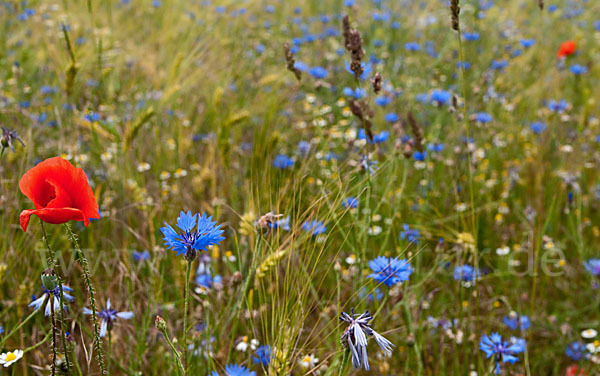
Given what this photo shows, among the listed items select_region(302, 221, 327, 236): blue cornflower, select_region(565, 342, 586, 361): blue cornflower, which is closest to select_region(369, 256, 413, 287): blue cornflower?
select_region(302, 221, 327, 236): blue cornflower

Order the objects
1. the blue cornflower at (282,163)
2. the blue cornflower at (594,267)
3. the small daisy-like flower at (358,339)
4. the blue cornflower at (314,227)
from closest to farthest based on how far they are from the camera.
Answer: the small daisy-like flower at (358,339)
the blue cornflower at (314,227)
the blue cornflower at (594,267)
the blue cornflower at (282,163)

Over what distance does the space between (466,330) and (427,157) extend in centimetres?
81

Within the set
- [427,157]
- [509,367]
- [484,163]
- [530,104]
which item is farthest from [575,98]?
[509,367]

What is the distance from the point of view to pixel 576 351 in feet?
5.24

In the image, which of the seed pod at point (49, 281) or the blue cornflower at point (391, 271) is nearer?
the seed pod at point (49, 281)

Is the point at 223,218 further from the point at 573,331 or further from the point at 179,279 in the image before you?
the point at 573,331

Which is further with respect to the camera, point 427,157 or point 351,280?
point 427,157

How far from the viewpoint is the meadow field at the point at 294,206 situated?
111 cm

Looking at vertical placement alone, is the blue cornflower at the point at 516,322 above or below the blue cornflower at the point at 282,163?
below

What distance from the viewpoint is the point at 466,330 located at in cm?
145

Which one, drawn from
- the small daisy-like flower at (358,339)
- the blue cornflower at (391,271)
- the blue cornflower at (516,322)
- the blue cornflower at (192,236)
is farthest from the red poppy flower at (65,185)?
the blue cornflower at (516,322)

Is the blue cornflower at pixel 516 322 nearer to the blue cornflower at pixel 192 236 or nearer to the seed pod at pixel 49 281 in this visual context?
the blue cornflower at pixel 192 236

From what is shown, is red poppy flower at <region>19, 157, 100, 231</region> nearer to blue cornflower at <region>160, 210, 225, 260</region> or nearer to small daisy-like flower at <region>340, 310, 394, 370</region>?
blue cornflower at <region>160, 210, 225, 260</region>

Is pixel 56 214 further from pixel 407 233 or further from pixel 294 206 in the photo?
pixel 407 233
